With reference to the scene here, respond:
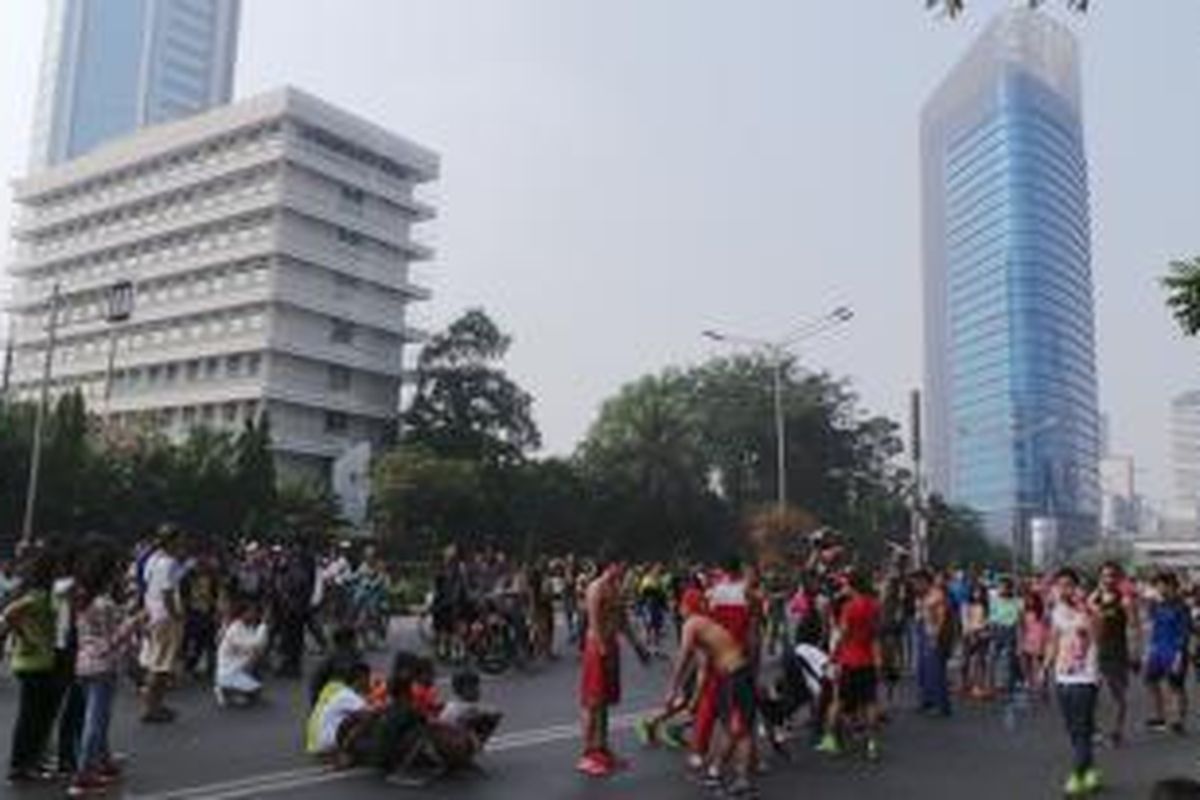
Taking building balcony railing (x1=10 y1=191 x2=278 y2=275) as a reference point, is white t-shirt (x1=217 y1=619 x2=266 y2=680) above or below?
below

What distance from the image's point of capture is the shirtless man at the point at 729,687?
12383 millimetres

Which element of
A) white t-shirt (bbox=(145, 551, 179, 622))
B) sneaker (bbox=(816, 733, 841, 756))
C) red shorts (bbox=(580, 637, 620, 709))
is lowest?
sneaker (bbox=(816, 733, 841, 756))

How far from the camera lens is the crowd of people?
39.3ft

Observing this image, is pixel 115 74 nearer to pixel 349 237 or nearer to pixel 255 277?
pixel 349 237

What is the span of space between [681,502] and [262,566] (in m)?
60.9

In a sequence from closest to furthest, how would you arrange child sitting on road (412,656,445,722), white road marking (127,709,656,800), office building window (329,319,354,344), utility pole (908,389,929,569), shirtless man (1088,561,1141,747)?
1. white road marking (127,709,656,800)
2. child sitting on road (412,656,445,722)
3. shirtless man (1088,561,1141,747)
4. utility pole (908,389,929,569)
5. office building window (329,319,354,344)

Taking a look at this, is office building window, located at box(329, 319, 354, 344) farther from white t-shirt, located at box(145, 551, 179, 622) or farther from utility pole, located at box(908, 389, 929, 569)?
white t-shirt, located at box(145, 551, 179, 622)

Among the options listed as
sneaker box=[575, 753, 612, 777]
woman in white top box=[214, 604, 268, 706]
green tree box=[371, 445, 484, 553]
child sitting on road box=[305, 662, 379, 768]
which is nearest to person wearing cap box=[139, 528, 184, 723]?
woman in white top box=[214, 604, 268, 706]

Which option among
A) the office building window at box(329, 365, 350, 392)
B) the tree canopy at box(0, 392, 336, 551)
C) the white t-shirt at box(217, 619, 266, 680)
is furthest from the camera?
the office building window at box(329, 365, 350, 392)

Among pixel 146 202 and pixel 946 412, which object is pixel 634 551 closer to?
pixel 146 202

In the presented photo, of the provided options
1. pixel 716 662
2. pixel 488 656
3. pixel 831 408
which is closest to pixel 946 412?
pixel 831 408

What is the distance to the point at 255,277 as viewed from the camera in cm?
9462

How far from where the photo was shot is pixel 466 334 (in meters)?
90.6

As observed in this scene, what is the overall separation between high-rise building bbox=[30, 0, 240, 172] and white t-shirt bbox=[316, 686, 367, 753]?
149915mm
